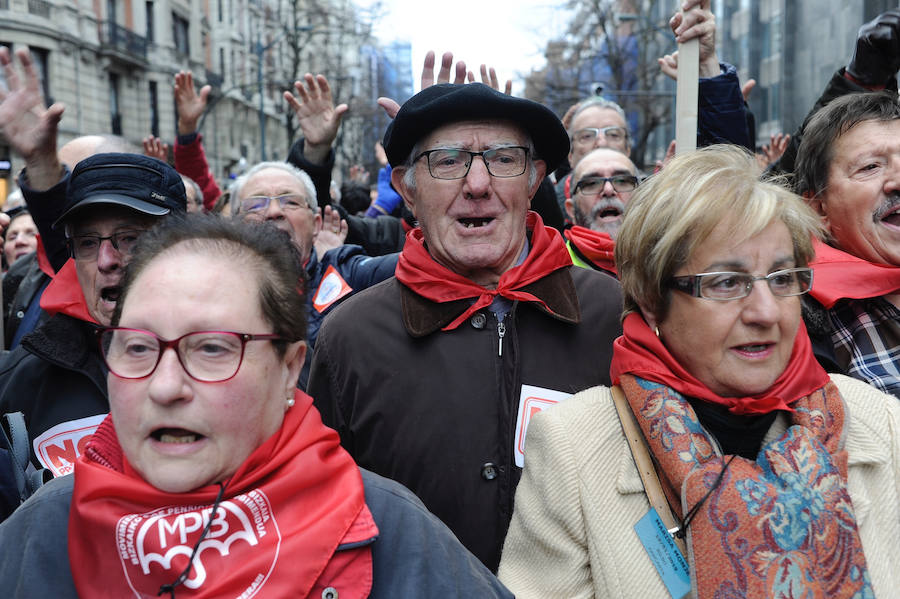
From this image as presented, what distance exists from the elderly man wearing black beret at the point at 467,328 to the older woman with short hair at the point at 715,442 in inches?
12.7

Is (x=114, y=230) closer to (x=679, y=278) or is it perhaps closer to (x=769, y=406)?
(x=679, y=278)

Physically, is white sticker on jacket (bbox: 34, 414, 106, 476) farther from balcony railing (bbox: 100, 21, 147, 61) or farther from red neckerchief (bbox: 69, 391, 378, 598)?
balcony railing (bbox: 100, 21, 147, 61)

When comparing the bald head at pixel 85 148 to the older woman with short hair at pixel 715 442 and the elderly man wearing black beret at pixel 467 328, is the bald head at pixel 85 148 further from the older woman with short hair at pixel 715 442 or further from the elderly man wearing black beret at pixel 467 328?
the older woman with short hair at pixel 715 442

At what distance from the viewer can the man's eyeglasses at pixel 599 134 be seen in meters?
5.39

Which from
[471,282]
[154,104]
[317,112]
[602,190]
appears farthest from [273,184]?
[154,104]

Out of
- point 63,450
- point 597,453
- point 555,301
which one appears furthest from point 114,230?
point 597,453

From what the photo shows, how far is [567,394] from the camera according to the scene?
8.13 feet

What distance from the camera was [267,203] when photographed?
420 centimetres

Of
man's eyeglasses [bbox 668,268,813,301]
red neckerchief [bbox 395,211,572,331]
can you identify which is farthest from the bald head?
man's eyeglasses [bbox 668,268,813,301]

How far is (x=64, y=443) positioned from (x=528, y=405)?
1.42 meters

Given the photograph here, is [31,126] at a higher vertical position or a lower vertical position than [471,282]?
higher

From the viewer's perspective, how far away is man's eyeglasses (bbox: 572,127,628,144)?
5387mm

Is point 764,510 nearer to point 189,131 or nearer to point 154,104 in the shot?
point 189,131

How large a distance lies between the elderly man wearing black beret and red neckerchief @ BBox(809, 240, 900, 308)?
611mm
